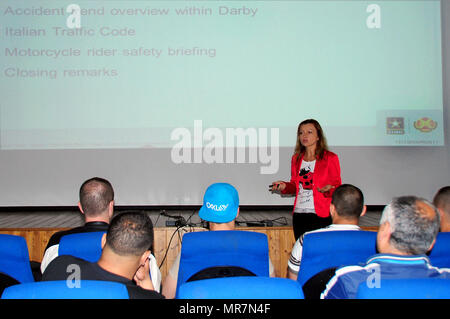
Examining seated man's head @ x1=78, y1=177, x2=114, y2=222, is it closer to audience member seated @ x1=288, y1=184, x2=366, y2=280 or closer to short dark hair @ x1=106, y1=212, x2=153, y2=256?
short dark hair @ x1=106, y1=212, x2=153, y2=256

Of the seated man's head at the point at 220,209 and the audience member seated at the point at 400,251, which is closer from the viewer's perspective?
the audience member seated at the point at 400,251

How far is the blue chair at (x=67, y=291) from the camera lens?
3.11 feet

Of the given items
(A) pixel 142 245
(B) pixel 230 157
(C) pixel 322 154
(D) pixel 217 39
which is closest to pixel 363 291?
(A) pixel 142 245

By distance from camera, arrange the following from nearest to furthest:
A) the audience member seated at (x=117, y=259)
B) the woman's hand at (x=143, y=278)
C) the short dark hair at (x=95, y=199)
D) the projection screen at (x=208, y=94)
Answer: the audience member seated at (x=117, y=259)
the woman's hand at (x=143, y=278)
the short dark hair at (x=95, y=199)
the projection screen at (x=208, y=94)

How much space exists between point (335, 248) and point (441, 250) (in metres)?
0.49

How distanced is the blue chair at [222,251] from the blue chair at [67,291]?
686 millimetres

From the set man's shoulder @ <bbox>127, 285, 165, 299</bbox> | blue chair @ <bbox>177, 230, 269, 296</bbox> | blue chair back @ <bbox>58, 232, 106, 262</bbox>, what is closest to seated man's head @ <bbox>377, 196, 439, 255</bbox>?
blue chair @ <bbox>177, 230, 269, 296</bbox>

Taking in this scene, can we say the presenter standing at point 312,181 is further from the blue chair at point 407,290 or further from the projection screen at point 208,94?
the blue chair at point 407,290

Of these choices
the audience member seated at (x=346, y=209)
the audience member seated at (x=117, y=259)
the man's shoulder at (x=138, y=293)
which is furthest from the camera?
the audience member seated at (x=346, y=209)

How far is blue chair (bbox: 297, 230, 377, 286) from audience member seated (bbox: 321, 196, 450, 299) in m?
0.28

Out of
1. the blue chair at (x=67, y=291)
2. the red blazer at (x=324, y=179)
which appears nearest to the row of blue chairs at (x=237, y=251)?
the blue chair at (x=67, y=291)

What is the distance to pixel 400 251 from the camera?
4.14ft

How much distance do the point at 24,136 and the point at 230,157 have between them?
7.85 feet

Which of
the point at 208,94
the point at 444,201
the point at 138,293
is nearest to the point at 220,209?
the point at 138,293
